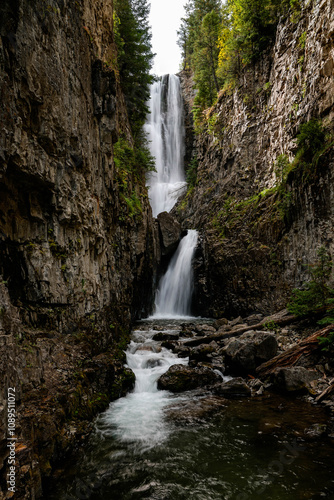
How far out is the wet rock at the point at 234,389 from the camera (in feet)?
22.2

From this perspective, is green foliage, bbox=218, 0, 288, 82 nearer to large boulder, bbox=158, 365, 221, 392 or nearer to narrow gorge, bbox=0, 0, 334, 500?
narrow gorge, bbox=0, 0, 334, 500

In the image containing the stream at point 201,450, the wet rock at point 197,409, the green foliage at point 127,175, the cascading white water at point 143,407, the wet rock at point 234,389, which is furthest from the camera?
the green foliage at point 127,175

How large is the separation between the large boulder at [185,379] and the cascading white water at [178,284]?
11.8 metres

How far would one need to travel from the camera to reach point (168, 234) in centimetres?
2083

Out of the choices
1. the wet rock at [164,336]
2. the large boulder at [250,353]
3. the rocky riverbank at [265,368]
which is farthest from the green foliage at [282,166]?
the wet rock at [164,336]

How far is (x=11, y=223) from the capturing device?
5285 mm

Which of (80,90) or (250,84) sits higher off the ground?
(250,84)

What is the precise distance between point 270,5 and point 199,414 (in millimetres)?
21578

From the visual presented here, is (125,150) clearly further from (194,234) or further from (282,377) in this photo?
(282,377)

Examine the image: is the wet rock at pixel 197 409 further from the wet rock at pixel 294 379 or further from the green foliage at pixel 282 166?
the green foliage at pixel 282 166

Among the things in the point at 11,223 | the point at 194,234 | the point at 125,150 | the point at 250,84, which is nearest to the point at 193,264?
the point at 194,234

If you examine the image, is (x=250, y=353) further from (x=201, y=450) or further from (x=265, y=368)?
(x=201, y=450)

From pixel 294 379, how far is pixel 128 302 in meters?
7.51

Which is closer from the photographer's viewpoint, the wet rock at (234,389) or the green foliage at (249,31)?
the wet rock at (234,389)
